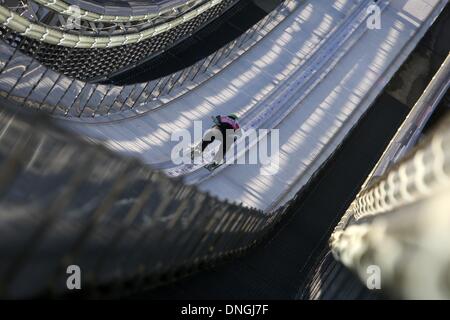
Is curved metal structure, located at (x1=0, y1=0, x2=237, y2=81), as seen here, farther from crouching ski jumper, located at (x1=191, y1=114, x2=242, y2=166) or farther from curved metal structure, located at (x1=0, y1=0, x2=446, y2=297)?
crouching ski jumper, located at (x1=191, y1=114, x2=242, y2=166)

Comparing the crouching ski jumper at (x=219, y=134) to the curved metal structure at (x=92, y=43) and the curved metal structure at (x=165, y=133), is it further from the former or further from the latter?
the curved metal structure at (x=92, y=43)

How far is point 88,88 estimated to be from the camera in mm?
11742

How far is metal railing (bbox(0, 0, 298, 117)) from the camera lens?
32.8 ft

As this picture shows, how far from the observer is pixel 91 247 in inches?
157

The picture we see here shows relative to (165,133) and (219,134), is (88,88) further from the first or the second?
(219,134)

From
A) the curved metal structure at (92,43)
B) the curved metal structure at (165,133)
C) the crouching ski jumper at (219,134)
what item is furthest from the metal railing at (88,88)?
the crouching ski jumper at (219,134)

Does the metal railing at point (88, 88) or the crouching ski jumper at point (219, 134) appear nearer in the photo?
the metal railing at point (88, 88)

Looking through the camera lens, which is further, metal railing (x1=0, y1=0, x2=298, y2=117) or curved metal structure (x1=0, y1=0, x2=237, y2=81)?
curved metal structure (x1=0, y1=0, x2=237, y2=81)

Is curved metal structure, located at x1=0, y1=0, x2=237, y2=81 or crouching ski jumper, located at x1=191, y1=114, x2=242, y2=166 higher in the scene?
curved metal structure, located at x1=0, y1=0, x2=237, y2=81

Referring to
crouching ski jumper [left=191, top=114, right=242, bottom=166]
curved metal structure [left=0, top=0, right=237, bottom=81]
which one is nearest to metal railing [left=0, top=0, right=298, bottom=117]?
curved metal structure [left=0, top=0, right=237, bottom=81]

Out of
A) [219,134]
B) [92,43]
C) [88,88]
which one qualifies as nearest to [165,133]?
[219,134]

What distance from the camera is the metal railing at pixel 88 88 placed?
10.0 metres

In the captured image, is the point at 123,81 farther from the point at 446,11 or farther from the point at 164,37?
the point at 446,11

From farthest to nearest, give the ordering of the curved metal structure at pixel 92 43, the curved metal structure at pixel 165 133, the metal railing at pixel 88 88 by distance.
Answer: the curved metal structure at pixel 92 43 → the metal railing at pixel 88 88 → the curved metal structure at pixel 165 133
